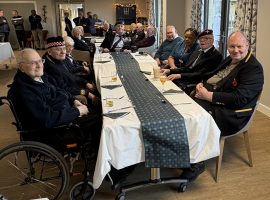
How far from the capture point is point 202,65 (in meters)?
3.11

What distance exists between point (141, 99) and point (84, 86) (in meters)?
1.39

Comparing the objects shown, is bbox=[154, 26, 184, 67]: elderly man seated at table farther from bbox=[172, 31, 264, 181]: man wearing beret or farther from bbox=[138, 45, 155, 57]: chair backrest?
bbox=[172, 31, 264, 181]: man wearing beret

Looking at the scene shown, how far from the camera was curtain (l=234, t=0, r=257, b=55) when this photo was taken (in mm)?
3709

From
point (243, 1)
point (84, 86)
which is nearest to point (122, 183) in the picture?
point (84, 86)

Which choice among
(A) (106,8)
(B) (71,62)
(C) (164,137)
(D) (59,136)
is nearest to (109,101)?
(D) (59,136)

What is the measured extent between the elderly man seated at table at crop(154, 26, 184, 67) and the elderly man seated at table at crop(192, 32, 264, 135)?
2003 millimetres

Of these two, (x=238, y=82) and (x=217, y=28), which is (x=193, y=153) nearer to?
(x=238, y=82)

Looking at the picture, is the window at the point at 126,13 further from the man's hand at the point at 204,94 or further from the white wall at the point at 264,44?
the man's hand at the point at 204,94

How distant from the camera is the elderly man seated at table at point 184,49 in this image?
3.67 metres

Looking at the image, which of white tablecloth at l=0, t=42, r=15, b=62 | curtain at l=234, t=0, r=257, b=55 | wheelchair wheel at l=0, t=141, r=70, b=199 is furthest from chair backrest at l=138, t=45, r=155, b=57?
wheelchair wheel at l=0, t=141, r=70, b=199

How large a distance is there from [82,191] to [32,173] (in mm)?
377

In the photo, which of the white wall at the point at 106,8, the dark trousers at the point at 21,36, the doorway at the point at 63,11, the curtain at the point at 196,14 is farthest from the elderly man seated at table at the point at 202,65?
the doorway at the point at 63,11

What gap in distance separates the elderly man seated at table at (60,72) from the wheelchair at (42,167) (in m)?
0.83

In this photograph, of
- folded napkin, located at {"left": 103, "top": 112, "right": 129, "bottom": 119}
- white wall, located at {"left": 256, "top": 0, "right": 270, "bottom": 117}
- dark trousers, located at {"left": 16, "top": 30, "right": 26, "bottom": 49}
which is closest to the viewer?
folded napkin, located at {"left": 103, "top": 112, "right": 129, "bottom": 119}
